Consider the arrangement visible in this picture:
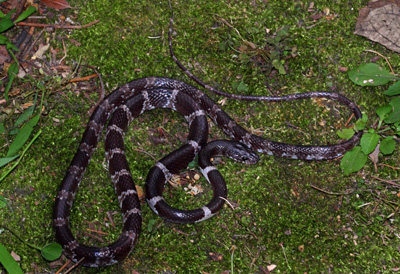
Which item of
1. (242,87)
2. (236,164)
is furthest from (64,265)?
(242,87)

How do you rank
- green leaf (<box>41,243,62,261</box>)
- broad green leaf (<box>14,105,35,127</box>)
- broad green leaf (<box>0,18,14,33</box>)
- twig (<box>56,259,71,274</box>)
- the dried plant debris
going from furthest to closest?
the dried plant debris < broad green leaf (<box>0,18,14,33</box>) < broad green leaf (<box>14,105,35,127</box>) < twig (<box>56,259,71,274</box>) < green leaf (<box>41,243,62,261</box>)

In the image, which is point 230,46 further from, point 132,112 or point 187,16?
point 132,112

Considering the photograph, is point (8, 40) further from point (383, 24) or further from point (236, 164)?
point (383, 24)

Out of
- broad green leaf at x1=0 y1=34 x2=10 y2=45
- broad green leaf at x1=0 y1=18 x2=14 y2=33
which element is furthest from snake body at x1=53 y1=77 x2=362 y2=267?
broad green leaf at x1=0 y1=18 x2=14 y2=33

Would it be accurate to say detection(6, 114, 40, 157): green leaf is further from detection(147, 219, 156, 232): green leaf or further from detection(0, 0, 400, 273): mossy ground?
detection(147, 219, 156, 232): green leaf

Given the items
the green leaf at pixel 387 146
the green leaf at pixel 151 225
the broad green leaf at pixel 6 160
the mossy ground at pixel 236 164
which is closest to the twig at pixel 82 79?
the mossy ground at pixel 236 164

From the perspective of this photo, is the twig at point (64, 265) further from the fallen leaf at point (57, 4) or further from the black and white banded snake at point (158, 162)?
the fallen leaf at point (57, 4)
